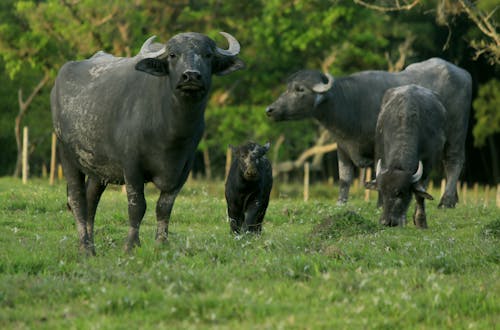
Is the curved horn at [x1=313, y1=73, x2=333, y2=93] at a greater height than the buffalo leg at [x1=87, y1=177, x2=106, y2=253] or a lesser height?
greater

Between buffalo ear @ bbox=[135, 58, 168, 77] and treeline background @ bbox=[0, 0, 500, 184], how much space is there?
21.2 metres

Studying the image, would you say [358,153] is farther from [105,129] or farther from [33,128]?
[33,128]

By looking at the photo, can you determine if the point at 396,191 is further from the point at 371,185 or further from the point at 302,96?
the point at 302,96

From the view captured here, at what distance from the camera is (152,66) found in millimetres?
9555

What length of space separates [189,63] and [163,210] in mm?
1860

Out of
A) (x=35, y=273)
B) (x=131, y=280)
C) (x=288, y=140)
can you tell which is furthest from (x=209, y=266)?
(x=288, y=140)

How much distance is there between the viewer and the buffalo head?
1850cm

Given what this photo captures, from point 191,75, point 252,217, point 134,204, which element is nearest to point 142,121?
point 134,204

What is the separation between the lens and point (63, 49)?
1233 inches

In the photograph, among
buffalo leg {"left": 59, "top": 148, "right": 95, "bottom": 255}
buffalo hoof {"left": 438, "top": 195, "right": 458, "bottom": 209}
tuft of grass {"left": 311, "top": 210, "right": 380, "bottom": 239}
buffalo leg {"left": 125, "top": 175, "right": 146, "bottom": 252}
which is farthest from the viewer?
buffalo hoof {"left": 438, "top": 195, "right": 458, "bottom": 209}

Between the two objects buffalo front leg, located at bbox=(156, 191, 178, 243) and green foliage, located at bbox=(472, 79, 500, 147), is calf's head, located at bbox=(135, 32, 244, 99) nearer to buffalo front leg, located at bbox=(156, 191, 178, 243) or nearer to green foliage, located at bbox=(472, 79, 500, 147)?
buffalo front leg, located at bbox=(156, 191, 178, 243)

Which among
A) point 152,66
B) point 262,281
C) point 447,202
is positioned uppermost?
point 152,66

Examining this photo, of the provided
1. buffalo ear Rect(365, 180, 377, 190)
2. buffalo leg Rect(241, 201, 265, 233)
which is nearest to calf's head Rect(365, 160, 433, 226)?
buffalo ear Rect(365, 180, 377, 190)

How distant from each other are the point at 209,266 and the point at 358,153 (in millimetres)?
10114
